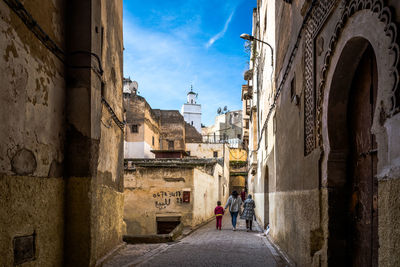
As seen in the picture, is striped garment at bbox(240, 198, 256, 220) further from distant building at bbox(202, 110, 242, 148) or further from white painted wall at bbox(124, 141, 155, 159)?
distant building at bbox(202, 110, 242, 148)

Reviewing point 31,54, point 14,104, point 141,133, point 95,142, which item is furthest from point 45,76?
point 141,133

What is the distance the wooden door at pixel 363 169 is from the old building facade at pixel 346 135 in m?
0.01

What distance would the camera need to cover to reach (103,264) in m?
6.26

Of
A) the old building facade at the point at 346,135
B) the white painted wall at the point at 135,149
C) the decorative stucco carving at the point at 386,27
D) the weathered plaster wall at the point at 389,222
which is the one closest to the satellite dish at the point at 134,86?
the white painted wall at the point at 135,149

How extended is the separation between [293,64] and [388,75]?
4.43 meters

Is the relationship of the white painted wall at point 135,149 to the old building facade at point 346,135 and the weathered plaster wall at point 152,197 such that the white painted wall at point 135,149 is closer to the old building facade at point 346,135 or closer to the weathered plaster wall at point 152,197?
the weathered plaster wall at point 152,197

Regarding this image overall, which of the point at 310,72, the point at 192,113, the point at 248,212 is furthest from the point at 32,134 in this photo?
the point at 192,113

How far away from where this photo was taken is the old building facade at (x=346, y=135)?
7.91 ft

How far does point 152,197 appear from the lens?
15508 millimetres

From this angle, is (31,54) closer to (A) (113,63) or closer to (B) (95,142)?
(B) (95,142)

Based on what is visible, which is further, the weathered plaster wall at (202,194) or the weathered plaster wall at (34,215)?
the weathered plaster wall at (202,194)

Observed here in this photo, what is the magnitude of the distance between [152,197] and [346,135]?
40.5 feet

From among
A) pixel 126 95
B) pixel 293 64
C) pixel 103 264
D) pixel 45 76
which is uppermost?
pixel 126 95

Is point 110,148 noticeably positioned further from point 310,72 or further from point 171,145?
point 171,145
